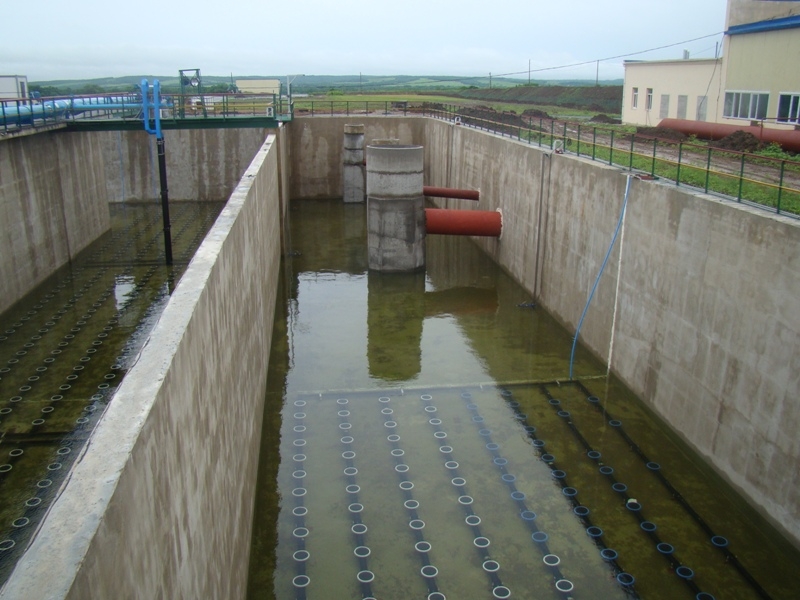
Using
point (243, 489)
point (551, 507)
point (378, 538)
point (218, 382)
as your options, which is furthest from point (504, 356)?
point (218, 382)

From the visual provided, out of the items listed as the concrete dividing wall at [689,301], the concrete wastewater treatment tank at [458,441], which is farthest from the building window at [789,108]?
the concrete wastewater treatment tank at [458,441]

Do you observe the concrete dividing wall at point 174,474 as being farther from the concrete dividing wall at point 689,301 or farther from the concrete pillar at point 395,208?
the concrete pillar at point 395,208

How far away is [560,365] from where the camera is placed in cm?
1259

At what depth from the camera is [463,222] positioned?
18.8 meters

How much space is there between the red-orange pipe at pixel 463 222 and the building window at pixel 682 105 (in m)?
9.81

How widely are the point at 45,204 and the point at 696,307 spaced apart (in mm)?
14688

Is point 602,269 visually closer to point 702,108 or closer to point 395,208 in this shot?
point 395,208

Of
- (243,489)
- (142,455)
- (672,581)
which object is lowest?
(672,581)

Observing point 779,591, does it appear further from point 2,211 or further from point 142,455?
point 2,211

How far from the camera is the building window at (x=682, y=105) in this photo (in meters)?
24.5

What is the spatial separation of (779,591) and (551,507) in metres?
2.38

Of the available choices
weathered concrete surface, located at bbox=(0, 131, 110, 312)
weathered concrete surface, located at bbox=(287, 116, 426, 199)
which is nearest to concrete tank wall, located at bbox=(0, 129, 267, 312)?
weathered concrete surface, located at bbox=(0, 131, 110, 312)

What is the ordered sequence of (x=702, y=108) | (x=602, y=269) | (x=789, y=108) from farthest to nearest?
1. (x=702, y=108)
2. (x=789, y=108)
3. (x=602, y=269)

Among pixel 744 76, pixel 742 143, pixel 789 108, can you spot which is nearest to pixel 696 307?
pixel 742 143
